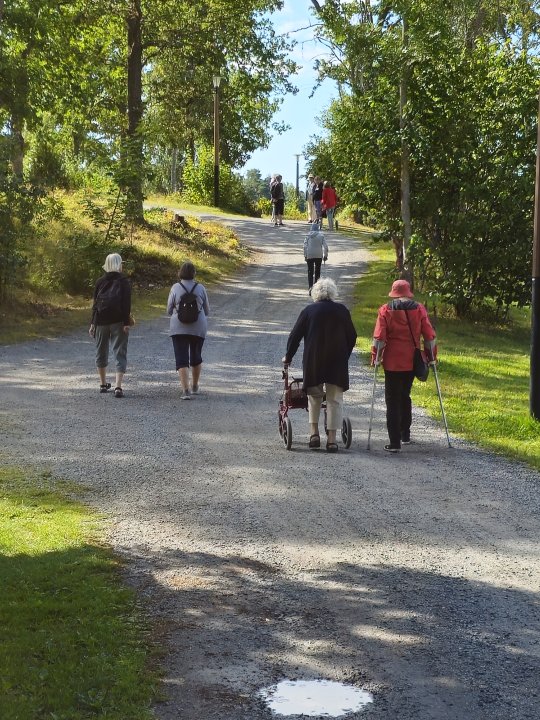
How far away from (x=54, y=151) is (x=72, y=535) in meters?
26.6

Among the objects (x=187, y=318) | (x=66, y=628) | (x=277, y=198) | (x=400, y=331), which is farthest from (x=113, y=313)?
(x=277, y=198)

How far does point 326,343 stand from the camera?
37.0 feet

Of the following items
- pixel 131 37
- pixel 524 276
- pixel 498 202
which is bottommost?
pixel 524 276

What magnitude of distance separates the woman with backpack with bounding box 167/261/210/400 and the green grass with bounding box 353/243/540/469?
3300 mm

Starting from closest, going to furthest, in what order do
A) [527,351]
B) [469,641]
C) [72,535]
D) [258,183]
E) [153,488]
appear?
[469,641] < [72,535] < [153,488] < [527,351] < [258,183]

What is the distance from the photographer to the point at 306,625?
6035 millimetres

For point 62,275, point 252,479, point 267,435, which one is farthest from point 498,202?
point 252,479

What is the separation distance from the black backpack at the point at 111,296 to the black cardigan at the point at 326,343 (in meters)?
3.95

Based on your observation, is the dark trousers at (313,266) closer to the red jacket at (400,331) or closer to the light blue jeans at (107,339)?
the light blue jeans at (107,339)

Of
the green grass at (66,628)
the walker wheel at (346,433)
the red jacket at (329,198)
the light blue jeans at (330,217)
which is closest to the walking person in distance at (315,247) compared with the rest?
the walker wheel at (346,433)

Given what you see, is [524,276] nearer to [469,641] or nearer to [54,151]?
[54,151]

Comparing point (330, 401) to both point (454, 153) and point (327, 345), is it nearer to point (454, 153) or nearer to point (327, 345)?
point (327, 345)

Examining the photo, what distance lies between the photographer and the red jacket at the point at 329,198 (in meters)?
38.4

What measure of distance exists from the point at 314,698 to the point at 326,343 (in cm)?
648
